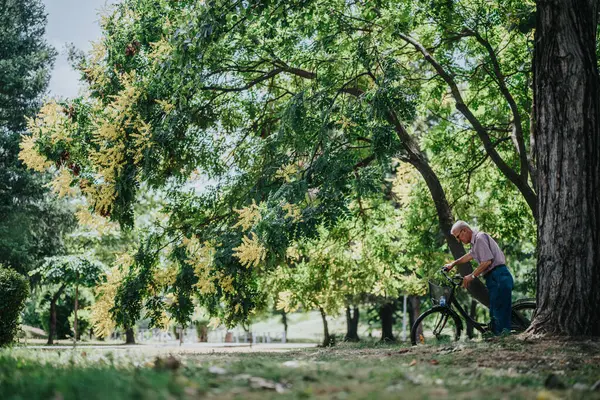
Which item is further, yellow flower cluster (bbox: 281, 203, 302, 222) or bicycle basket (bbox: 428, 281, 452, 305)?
bicycle basket (bbox: 428, 281, 452, 305)

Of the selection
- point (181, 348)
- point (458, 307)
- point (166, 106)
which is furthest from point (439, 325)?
point (181, 348)

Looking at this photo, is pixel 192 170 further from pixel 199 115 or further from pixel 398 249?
pixel 398 249

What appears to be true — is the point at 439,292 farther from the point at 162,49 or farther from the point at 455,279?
the point at 162,49

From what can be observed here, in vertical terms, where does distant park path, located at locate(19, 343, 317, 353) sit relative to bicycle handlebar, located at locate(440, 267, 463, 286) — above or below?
below

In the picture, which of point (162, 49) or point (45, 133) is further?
point (45, 133)

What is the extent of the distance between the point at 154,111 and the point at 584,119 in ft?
20.4

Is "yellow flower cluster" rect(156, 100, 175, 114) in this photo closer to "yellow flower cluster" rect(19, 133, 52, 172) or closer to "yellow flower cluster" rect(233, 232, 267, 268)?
"yellow flower cluster" rect(19, 133, 52, 172)

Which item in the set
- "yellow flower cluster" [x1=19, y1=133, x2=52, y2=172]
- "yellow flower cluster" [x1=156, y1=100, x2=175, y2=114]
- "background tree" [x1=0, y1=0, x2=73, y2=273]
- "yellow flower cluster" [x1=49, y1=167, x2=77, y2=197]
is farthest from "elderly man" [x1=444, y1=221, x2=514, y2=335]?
"background tree" [x1=0, y1=0, x2=73, y2=273]

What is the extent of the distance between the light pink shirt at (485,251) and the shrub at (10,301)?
7.63m

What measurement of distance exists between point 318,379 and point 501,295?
4.85 metres

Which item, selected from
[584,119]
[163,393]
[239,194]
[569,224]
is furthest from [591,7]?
[163,393]

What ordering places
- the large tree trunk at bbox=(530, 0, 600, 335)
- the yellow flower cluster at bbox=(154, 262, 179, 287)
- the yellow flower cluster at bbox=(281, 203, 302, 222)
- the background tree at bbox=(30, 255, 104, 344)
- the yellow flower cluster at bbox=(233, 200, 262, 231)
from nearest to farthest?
A: the large tree trunk at bbox=(530, 0, 600, 335), the yellow flower cluster at bbox=(281, 203, 302, 222), the yellow flower cluster at bbox=(233, 200, 262, 231), the yellow flower cluster at bbox=(154, 262, 179, 287), the background tree at bbox=(30, 255, 104, 344)

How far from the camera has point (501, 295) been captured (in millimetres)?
8305

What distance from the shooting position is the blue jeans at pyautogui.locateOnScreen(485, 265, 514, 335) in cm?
827
